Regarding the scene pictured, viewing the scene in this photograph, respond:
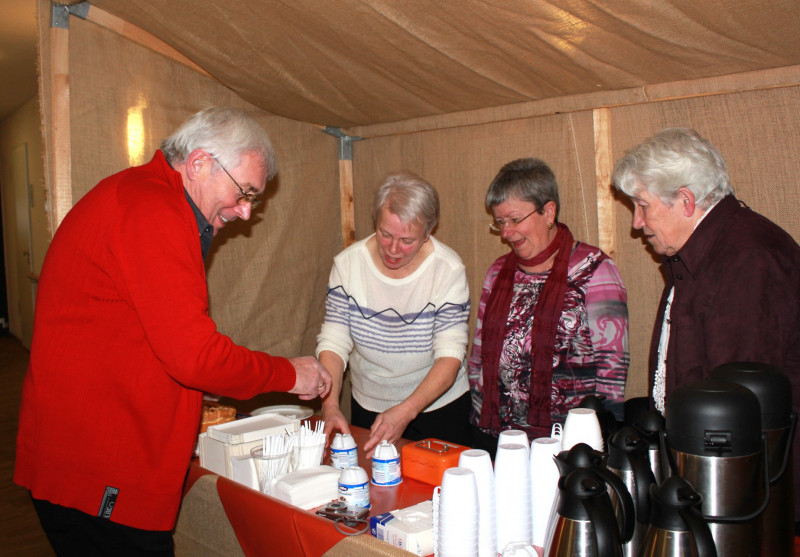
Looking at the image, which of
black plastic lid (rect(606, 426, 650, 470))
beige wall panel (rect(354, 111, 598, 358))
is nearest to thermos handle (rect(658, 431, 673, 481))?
black plastic lid (rect(606, 426, 650, 470))

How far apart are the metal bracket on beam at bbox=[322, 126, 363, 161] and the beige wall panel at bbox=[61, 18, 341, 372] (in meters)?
0.04

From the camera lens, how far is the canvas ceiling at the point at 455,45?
1810 mm

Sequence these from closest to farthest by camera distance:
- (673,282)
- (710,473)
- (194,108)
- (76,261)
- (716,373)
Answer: (710,473) → (716,373) → (76,261) → (673,282) → (194,108)

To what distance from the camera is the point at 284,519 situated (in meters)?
1.55

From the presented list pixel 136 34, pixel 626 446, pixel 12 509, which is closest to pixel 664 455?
pixel 626 446

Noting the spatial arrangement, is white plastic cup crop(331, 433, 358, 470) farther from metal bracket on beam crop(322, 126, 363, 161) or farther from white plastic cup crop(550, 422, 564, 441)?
metal bracket on beam crop(322, 126, 363, 161)

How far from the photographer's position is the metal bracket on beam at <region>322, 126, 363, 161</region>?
3363 mm

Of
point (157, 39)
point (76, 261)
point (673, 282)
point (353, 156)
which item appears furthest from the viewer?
point (353, 156)

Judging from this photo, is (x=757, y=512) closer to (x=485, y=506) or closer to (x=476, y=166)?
(x=485, y=506)

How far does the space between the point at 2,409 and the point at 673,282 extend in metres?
6.15

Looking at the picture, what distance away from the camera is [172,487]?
1545 millimetres

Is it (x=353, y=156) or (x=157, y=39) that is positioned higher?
(x=157, y=39)

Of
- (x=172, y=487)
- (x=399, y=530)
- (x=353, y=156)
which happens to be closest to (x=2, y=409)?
(x=353, y=156)

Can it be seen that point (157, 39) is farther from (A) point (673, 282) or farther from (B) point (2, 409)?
(B) point (2, 409)
